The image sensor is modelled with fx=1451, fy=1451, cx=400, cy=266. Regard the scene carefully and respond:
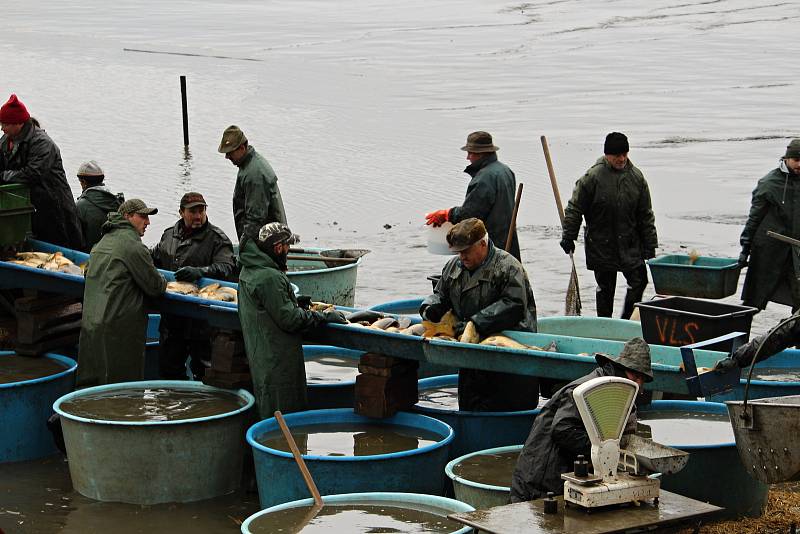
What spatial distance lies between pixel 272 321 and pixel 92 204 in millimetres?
3637

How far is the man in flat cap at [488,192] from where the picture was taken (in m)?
11.5

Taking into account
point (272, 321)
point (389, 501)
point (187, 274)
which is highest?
point (187, 274)

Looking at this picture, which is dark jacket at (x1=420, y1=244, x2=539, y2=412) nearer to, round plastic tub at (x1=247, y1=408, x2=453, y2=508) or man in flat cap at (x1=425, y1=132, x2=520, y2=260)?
round plastic tub at (x1=247, y1=408, x2=453, y2=508)

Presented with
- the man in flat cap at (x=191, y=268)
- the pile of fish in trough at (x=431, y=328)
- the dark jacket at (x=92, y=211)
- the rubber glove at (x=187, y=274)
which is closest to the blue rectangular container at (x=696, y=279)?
the pile of fish in trough at (x=431, y=328)

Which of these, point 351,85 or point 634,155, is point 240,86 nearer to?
point 351,85

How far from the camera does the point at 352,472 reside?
7.81 metres

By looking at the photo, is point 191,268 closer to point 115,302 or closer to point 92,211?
point 115,302

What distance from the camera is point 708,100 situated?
2820 cm

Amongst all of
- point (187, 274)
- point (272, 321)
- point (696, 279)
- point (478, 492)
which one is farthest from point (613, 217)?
point (478, 492)

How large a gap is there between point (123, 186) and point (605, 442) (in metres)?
16.1

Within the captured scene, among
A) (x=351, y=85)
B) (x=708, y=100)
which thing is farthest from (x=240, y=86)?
(x=708, y=100)

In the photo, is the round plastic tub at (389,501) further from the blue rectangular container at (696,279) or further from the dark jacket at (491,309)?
the blue rectangular container at (696,279)

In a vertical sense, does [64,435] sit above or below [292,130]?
below

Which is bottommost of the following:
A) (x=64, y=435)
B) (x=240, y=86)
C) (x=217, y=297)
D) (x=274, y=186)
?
(x=64, y=435)
